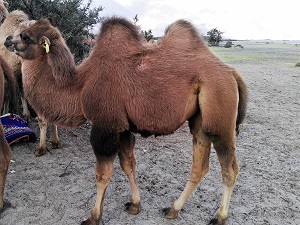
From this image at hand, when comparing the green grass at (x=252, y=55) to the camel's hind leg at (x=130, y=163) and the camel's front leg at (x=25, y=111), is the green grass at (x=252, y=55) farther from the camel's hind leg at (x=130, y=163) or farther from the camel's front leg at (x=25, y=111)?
the camel's hind leg at (x=130, y=163)

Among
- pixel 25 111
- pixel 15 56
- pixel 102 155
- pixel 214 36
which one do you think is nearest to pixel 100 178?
Result: pixel 102 155

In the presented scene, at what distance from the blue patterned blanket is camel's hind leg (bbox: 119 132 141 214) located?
9.04 ft

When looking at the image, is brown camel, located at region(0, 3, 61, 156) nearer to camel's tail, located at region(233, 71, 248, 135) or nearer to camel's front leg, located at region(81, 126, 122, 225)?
camel's front leg, located at region(81, 126, 122, 225)

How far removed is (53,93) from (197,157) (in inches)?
73.1

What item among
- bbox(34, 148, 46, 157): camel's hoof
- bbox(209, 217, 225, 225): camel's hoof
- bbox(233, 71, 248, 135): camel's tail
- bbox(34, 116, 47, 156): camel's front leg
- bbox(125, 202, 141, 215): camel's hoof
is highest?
bbox(233, 71, 248, 135): camel's tail

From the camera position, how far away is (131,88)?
149 inches

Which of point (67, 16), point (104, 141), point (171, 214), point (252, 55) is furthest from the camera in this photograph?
point (252, 55)

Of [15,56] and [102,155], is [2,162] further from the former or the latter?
[15,56]

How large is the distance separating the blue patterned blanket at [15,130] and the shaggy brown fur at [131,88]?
8.36ft

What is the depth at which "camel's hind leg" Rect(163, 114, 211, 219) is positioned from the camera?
13.6 ft

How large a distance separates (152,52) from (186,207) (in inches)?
86.4

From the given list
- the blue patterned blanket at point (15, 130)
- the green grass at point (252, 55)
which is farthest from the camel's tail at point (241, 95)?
the green grass at point (252, 55)

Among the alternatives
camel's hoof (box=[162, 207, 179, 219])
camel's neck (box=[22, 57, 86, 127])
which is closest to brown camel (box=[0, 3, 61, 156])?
camel's neck (box=[22, 57, 86, 127])

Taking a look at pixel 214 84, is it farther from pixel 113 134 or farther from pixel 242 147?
pixel 242 147
